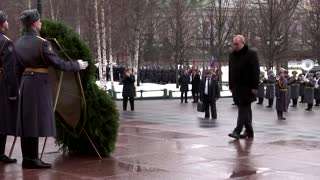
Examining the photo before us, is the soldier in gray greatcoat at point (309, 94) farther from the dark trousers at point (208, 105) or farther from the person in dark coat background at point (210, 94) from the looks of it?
the dark trousers at point (208, 105)

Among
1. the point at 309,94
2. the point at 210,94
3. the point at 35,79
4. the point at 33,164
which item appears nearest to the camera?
the point at 35,79

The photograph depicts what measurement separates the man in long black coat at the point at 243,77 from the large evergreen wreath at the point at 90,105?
3296mm

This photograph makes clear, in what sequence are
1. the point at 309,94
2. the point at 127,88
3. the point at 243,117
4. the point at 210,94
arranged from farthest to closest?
the point at 309,94 → the point at 127,88 → the point at 210,94 → the point at 243,117

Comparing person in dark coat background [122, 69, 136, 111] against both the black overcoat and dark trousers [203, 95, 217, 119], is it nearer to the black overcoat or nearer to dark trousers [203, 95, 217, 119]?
dark trousers [203, 95, 217, 119]

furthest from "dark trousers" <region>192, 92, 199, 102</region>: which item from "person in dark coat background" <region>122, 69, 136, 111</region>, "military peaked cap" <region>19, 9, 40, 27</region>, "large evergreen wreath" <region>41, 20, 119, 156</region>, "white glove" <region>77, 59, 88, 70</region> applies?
"military peaked cap" <region>19, 9, 40, 27</region>

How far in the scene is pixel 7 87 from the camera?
25.6 ft

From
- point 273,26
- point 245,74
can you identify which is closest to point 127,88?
point 245,74

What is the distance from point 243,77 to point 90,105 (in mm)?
3743

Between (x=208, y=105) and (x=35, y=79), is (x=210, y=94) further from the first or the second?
(x=35, y=79)

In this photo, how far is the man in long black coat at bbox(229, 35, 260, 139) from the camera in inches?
430

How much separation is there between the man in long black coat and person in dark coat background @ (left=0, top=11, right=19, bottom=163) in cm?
456

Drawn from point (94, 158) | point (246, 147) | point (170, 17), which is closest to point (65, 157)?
point (94, 158)

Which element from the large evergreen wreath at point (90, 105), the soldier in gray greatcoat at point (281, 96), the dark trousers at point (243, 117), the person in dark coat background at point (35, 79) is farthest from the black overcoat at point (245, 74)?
the soldier in gray greatcoat at point (281, 96)

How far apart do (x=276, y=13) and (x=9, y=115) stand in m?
33.3
